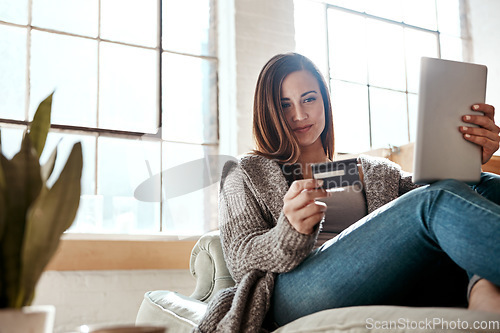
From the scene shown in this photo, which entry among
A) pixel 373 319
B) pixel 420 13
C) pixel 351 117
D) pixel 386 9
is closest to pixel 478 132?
pixel 373 319

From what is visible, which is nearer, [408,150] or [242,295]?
[242,295]

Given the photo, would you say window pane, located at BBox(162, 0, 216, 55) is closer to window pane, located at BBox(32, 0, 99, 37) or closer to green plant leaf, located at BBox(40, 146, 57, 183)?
window pane, located at BBox(32, 0, 99, 37)

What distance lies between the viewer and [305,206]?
1057 millimetres

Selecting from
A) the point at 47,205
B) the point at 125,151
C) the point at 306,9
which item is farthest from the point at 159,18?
the point at 47,205

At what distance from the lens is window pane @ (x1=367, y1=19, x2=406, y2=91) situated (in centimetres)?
361

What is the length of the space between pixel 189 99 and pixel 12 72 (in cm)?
93

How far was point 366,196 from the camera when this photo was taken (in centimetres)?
149

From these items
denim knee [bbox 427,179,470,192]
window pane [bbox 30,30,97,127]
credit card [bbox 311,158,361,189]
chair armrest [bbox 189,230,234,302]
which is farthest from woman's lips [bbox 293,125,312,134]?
window pane [bbox 30,30,97,127]

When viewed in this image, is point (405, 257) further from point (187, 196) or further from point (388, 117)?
point (388, 117)

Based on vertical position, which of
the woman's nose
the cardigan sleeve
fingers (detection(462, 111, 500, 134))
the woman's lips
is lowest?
the cardigan sleeve

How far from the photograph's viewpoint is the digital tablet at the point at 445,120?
38.4 inches

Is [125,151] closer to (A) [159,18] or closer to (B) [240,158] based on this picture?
(A) [159,18]

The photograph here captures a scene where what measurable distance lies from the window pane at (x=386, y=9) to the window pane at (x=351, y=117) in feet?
2.17

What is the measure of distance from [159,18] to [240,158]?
5.56 feet
